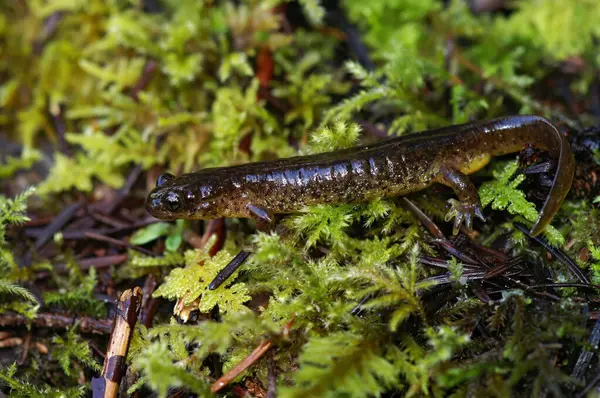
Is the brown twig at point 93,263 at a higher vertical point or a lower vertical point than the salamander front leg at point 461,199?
lower

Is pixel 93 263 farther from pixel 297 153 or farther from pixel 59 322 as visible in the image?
pixel 297 153

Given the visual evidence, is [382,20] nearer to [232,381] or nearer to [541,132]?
[541,132]

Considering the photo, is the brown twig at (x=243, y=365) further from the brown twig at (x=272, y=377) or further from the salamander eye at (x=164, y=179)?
the salamander eye at (x=164, y=179)

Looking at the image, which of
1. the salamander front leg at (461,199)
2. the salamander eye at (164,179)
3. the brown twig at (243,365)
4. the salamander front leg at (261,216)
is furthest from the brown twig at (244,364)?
the salamander eye at (164,179)

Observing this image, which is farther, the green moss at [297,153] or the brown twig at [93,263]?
the brown twig at [93,263]

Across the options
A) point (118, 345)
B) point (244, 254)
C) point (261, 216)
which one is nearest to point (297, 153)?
point (261, 216)
